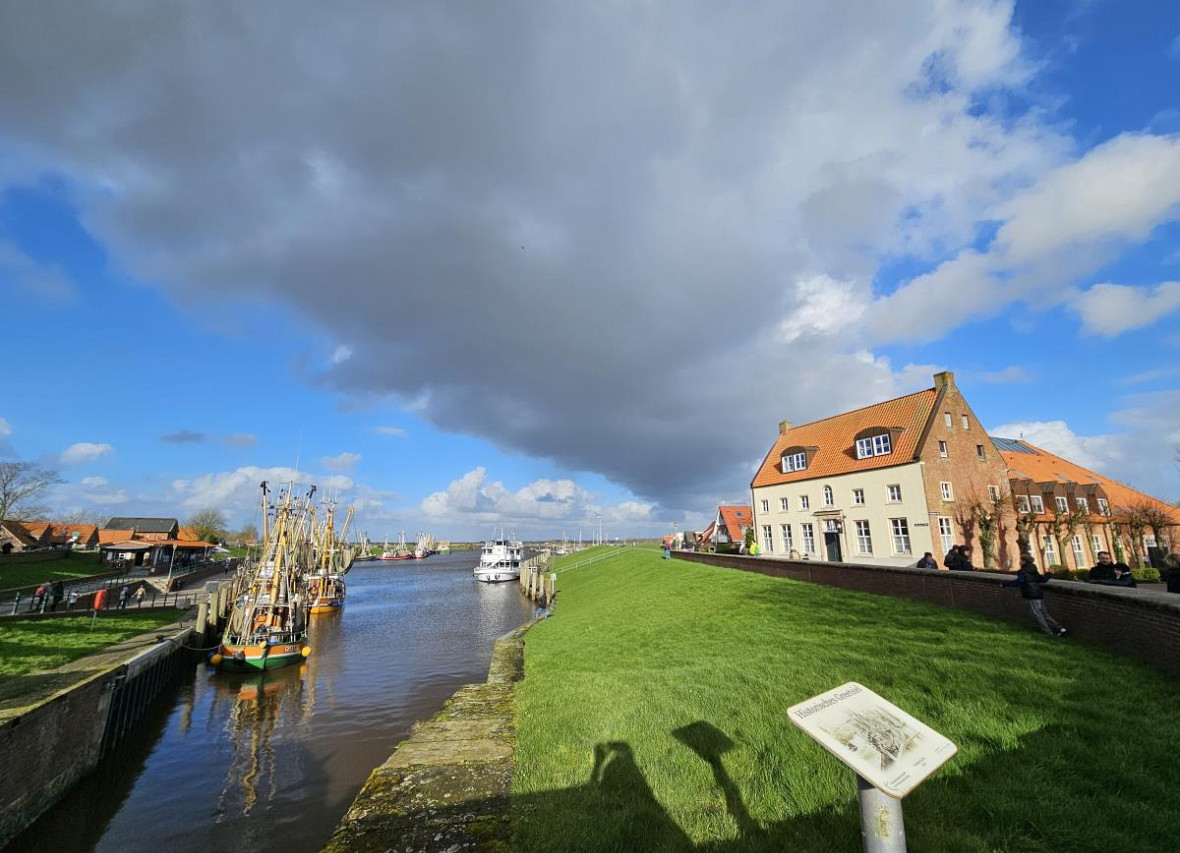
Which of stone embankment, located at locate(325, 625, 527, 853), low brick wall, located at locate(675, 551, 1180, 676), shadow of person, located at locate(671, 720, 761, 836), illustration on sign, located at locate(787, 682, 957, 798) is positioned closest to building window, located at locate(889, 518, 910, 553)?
low brick wall, located at locate(675, 551, 1180, 676)

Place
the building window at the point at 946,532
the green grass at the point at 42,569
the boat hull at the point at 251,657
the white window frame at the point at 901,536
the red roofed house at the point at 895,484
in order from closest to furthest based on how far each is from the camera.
Answer: 1. the boat hull at the point at 251,657
2. the building window at the point at 946,532
3. the red roofed house at the point at 895,484
4. the white window frame at the point at 901,536
5. the green grass at the point at 42,569

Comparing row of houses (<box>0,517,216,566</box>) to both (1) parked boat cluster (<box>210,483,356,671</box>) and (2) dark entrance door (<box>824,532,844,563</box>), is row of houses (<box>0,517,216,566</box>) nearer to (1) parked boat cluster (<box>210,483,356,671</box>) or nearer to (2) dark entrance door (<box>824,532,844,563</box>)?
(1) parked boat cluster (<box>210,483,356,671</box>)

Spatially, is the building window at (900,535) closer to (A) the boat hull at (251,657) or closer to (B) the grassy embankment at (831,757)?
(B) the grassy embankment at (831,757)

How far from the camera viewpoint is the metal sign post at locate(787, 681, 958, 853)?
9.53 ft

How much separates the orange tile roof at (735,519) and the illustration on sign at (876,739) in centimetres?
7093

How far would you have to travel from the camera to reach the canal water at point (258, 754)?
11422mm

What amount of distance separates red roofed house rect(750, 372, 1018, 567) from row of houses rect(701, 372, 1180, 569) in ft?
0.23

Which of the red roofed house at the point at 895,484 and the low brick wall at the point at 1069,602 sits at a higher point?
the red roofed house at the point at 895,484

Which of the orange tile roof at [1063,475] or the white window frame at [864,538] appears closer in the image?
the white window frame at [864,538]

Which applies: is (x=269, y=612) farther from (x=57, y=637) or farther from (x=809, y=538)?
(x=809, y=538)

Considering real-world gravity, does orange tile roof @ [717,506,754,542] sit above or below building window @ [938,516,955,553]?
above

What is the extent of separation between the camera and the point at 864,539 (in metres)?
34.6

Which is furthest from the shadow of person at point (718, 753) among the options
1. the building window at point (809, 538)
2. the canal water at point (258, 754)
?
the building window at point (809, 538)

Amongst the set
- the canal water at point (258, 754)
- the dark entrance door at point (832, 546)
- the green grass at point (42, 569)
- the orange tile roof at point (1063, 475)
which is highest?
the orange tile roof at point (1063, 475)
